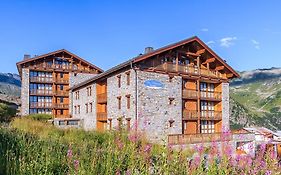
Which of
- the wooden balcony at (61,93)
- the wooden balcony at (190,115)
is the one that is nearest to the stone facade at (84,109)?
the wooden balcony at (61,93)

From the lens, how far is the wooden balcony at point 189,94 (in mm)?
25219

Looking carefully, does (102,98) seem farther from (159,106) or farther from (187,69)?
(187,69)

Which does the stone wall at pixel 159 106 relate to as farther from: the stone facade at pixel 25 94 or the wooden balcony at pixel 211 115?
the stone facade at pixel 25 94

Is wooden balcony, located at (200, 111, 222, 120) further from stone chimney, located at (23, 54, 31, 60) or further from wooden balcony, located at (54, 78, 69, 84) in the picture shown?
stone chimney, located at (23, 54, 31, 60)

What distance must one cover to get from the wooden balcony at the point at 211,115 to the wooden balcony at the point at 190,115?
41.8 inches

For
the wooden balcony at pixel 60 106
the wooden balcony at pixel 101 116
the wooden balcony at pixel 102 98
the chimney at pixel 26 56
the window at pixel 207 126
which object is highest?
the chimney at pixel 26 56

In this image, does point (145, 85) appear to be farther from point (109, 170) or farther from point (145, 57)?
point (109, 170)

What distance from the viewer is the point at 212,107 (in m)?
28.8

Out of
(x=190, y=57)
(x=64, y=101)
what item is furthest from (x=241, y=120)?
(x=190, y=57)

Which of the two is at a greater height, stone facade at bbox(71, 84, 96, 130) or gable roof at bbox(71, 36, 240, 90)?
gable roof at bbox(71, 36, 240, 90)

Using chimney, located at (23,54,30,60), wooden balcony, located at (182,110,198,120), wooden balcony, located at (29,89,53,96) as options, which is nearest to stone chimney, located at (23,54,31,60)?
chimney, located at (23,54,30,60)

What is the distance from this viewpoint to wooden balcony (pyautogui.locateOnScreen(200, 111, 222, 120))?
27216 mm

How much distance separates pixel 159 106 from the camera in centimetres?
2294

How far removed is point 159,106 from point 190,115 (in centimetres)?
395
